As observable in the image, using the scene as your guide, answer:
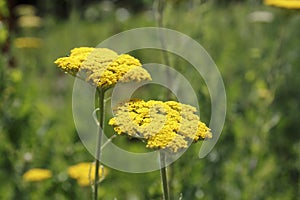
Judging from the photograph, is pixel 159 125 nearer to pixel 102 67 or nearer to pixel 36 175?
pixel 102 67

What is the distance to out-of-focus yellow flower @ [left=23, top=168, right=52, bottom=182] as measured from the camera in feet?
9.32

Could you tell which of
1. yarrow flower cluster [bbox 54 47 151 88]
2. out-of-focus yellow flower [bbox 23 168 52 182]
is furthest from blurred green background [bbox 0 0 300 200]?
yarrow flower cluster [bbox 54 47 151 88]

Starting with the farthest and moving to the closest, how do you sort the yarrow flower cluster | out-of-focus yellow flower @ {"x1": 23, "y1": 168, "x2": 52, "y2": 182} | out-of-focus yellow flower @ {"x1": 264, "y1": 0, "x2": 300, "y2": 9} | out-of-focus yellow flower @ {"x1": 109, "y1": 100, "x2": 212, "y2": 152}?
1. out-of-focus yellow flower @ {"x1": 264, "y1": 0, "x2": 300, "y2": 9}
2. out-of-focus yellow flower @ {"x1": 23, "y1": 168, "x2": 52, "y2": 182}
3. the yarrow flower cluster
4. out-of-focus yellow flower @ {"x1": 109, "y1": 100, "x2": 212, "y2": 152}

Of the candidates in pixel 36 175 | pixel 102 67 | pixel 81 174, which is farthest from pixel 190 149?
pixel 102 67

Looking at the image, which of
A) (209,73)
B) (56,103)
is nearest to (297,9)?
(209,73)

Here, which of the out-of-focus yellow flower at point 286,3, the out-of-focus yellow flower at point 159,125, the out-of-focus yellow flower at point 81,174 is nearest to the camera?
the out-of-focus yellow flower at point 159,125

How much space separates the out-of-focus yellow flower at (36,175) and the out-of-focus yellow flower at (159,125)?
1401 millimetres

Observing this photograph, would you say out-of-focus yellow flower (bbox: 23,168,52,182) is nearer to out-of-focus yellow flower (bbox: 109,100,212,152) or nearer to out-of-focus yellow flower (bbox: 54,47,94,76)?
out-of-focus yellow flower (bbox: 54,47,94,76)

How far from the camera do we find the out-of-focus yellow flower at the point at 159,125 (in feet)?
4.75

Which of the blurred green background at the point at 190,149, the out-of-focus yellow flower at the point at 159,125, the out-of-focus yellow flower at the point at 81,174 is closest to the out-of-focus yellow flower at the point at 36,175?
the blurred green background at the point at 190,149

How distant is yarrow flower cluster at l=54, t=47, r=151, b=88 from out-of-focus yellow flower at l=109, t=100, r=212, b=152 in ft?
0.30

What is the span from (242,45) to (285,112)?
151 cm

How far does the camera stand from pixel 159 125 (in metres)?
1.49

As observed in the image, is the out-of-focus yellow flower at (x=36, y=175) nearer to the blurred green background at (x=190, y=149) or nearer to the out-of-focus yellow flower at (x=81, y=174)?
the blurred green background at (x=190, y=149)
